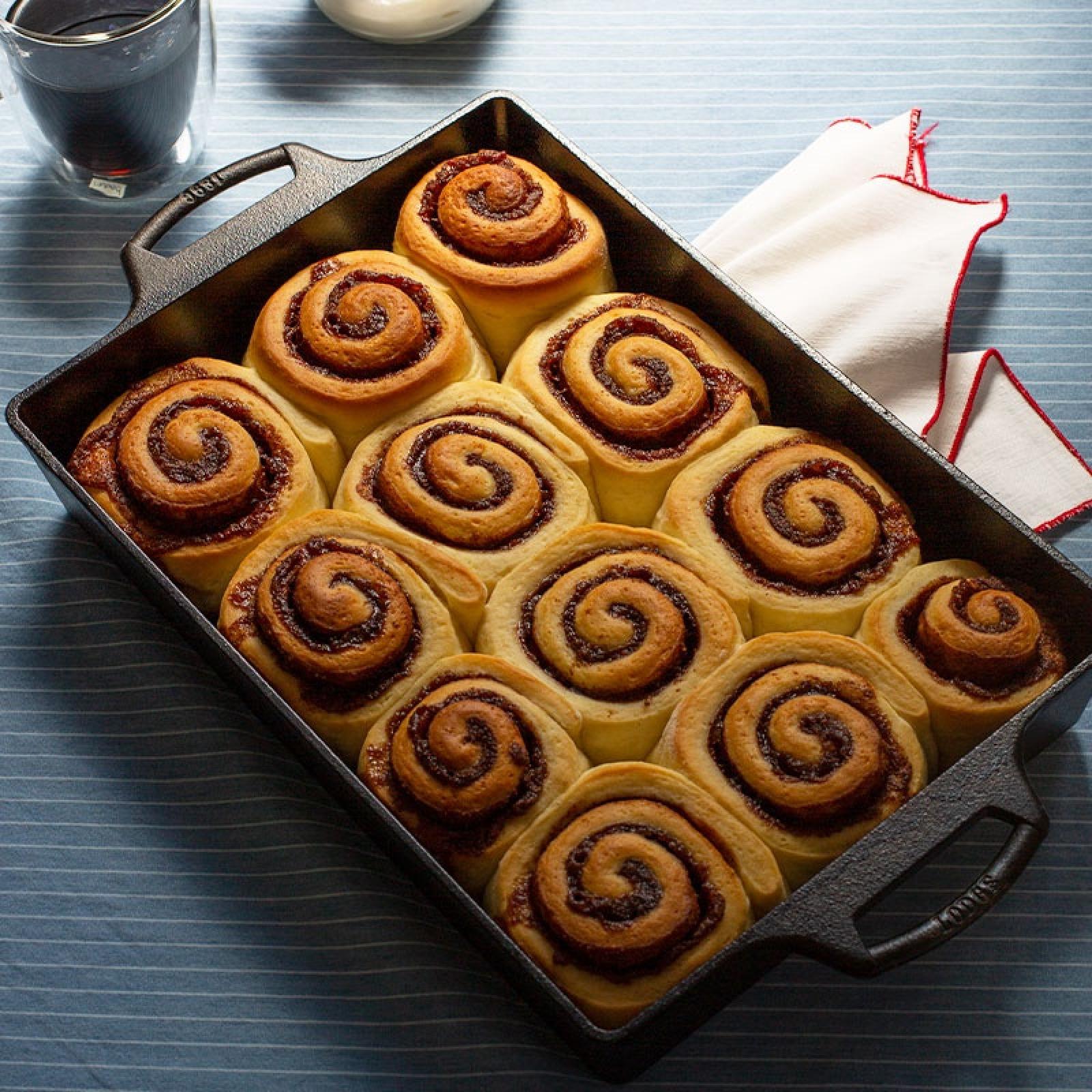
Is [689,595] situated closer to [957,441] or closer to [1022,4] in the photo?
[957,441]

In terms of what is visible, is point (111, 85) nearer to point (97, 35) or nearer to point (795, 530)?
point (97, 35)

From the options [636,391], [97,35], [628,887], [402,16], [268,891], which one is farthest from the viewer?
[402,16]

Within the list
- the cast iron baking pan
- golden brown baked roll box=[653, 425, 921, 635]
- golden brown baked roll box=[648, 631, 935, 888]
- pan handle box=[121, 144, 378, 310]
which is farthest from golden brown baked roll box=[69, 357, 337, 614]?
golden brown baked roll box=[648, 631, 935, 888]

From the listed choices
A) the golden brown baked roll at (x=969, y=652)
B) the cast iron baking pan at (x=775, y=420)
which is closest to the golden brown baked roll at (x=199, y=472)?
the cast iron baking pan at (x=775, y=420)

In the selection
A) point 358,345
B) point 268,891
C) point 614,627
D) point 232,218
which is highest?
point 232,218

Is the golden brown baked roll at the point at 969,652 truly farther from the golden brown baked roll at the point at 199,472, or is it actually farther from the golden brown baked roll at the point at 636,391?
the golden brown baked roll at the point at 199,472

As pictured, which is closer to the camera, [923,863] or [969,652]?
[923,863]

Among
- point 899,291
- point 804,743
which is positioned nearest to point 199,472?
point 804,743
